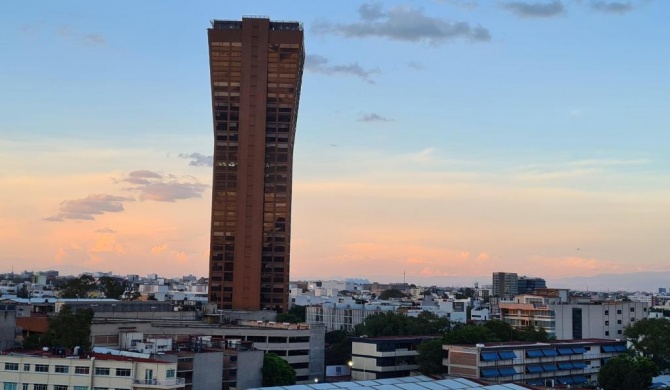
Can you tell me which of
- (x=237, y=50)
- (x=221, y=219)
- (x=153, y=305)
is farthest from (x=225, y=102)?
(x=153, y=305)

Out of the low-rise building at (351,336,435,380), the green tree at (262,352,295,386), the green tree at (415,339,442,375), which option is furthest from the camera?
the low-rise building at (351,336,435,380)

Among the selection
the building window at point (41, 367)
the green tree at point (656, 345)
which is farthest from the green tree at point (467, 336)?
the building window at point (41, 367)

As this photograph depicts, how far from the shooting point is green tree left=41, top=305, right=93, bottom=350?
80.8 m

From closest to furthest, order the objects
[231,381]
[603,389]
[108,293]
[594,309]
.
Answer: [231,381]
[603,389]
[594,309]
[108,293]

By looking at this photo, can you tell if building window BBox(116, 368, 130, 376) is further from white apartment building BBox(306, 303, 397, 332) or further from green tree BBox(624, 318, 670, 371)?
white apartment building BBox(306, 303, 397, 332)

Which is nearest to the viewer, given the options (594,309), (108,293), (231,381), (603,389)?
(231,381)

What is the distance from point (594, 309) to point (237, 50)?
3436 inches

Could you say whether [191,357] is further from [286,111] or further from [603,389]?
[286,111]

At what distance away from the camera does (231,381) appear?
3167 inches

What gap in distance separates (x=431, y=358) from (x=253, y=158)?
8471 centimetres

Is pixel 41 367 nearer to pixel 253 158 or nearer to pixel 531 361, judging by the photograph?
pixel 531 361

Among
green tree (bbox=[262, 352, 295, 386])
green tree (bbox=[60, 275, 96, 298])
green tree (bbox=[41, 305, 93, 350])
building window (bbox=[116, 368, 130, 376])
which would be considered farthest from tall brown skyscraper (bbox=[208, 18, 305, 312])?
building window (bbox=[116, 368, 130, 376])

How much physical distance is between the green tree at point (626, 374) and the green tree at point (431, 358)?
689 inches

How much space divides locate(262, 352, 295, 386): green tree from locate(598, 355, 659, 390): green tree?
32699 mm
